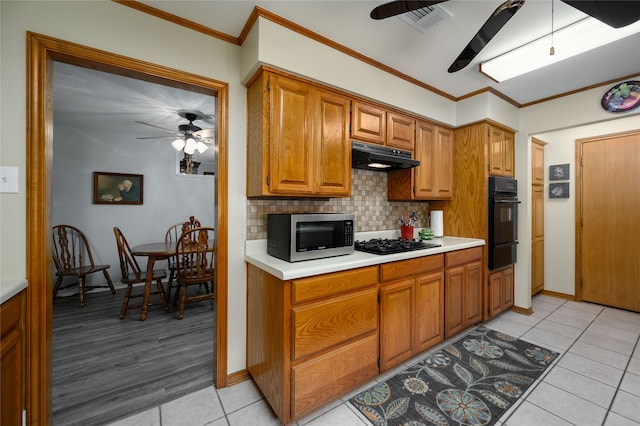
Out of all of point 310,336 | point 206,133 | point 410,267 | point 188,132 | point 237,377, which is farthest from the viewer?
point 206,133

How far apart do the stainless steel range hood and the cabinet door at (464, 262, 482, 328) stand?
123 cm

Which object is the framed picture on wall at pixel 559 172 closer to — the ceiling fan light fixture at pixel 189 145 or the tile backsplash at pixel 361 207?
the tile backsplash at pixel 361 207

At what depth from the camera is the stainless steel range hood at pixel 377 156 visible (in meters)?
2.04

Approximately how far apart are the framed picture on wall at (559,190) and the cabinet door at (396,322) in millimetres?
3171

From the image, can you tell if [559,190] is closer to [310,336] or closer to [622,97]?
[622,97]

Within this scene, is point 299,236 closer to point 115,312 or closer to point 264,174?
point 264,174

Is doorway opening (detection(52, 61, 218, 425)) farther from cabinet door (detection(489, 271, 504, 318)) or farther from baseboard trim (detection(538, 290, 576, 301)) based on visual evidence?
baseboard trim (detection(538, 290, 576, 301))

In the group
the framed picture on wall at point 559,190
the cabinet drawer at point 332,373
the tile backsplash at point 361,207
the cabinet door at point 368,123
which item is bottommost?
the cabinet drawer at point 332,373

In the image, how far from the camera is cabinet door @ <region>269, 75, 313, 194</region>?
5.55 feet

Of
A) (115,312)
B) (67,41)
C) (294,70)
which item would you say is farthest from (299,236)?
(115,312)

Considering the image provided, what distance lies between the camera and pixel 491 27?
1.34 meters

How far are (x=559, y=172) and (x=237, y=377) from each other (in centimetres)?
467

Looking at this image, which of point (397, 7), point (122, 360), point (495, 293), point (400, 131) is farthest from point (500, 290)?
point (122, 360)

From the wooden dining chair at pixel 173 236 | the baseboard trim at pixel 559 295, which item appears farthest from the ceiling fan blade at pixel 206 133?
the baseboard trim at pixel 559 295
